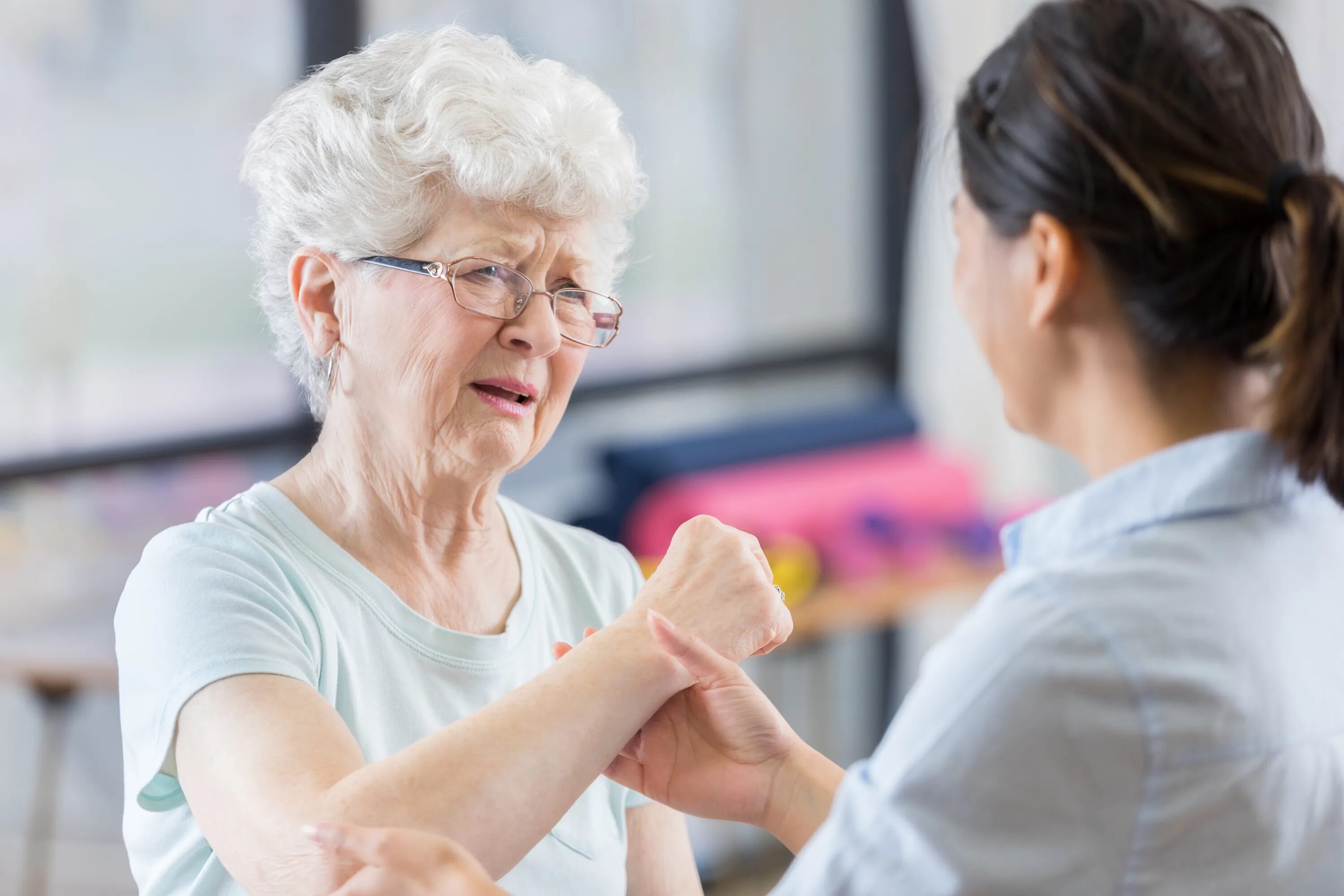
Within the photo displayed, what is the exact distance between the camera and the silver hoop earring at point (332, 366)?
5.08 ft

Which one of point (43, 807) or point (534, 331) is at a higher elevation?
point (534, 331)

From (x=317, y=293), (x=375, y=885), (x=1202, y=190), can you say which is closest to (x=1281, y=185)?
(x=1202, y=190)

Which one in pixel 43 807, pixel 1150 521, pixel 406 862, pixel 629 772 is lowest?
pixel 43 807

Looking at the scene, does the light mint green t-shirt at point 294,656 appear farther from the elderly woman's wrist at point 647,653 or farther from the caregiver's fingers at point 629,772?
the elderly woman's wrist at point 647,653

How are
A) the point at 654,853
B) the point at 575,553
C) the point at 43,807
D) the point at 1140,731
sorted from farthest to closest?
1. the point at 43,807
2. the point at 575,553
3. the point at 654,853
4. the point at 1140,731

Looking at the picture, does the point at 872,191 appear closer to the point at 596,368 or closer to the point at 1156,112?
the point at 596,368

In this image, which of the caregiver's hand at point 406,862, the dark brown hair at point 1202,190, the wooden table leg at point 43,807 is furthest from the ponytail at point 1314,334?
the wooden table leg at point 43,807

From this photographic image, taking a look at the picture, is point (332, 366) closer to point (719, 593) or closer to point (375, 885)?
point (719, 593)

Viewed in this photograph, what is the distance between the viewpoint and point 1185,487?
1007mm

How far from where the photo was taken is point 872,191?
14.4 feet

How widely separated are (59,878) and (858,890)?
267cm

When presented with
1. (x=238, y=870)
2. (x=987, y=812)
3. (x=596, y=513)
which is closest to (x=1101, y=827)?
(x=987, y=812)

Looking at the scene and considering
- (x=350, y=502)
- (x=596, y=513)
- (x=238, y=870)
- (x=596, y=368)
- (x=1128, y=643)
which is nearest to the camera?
(x=1128, y=643)

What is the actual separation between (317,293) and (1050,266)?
2.82 feet
